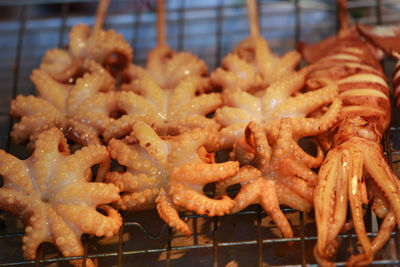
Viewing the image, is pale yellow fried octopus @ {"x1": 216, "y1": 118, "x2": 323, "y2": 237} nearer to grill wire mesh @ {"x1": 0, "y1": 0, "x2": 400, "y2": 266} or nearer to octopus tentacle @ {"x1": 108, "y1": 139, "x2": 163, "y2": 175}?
grill wire mesh @ {"x1": 0, "y1": 0, "x2": 400, "y2": 266}

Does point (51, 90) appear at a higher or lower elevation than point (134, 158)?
higher

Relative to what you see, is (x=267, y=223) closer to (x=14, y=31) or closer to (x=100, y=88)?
(x=100, y=88)

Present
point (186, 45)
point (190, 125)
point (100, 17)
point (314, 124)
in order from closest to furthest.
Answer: point (314, 124), point (190, 125), point (100, 17), point (186, 45)

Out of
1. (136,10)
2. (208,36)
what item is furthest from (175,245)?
(136,10)

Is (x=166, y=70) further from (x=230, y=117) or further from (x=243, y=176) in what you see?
(x=243, y=176)

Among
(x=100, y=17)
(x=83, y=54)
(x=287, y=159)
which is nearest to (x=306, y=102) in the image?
(x=287, y=159)

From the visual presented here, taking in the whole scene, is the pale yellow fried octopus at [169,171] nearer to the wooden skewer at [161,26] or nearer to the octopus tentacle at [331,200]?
the octopus tentacle at [331,200]
